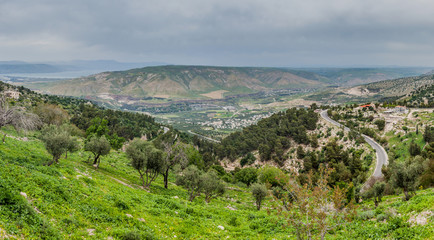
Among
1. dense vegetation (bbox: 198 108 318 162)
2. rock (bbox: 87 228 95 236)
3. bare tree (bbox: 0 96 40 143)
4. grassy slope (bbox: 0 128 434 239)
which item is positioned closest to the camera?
grassy slope (bbox: 0 128 434 239)

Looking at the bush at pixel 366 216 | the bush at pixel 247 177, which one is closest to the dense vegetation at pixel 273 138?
the bush at pixel 247 177

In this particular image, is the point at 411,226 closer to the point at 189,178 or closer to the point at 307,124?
the point at 189,178

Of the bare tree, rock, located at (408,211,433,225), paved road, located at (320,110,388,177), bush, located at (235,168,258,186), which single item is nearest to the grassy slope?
rock, located at (408,211,433,225)

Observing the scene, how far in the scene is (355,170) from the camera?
51594 mm

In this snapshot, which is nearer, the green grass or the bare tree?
the bare tree

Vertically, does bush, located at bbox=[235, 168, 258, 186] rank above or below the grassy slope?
below

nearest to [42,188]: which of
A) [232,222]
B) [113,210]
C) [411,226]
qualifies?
[113,210]

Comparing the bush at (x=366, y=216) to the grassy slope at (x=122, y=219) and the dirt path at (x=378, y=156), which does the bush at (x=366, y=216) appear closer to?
the grassy slope at (x=122, y=219)

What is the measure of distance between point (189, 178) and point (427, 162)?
113ft

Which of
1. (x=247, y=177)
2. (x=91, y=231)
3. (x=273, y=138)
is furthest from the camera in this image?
(x=273, y=138)

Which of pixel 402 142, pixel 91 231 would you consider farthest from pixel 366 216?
pixel 402 142

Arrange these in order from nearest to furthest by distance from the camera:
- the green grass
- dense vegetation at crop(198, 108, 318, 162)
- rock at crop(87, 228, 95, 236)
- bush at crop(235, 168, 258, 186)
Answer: rock at crop(87, 228, 95, 236), the green grass, bush at crop(235, 168, 258, 186), dense vegetation at crop(198, 108, 318, 162)

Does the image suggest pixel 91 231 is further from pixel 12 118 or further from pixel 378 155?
pixel 378 155

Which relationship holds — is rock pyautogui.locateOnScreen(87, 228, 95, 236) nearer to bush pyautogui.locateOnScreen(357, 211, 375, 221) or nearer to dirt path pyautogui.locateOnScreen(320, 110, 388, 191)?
bush pyautogui.locateOnScreen(357, 211, 375, 221)
